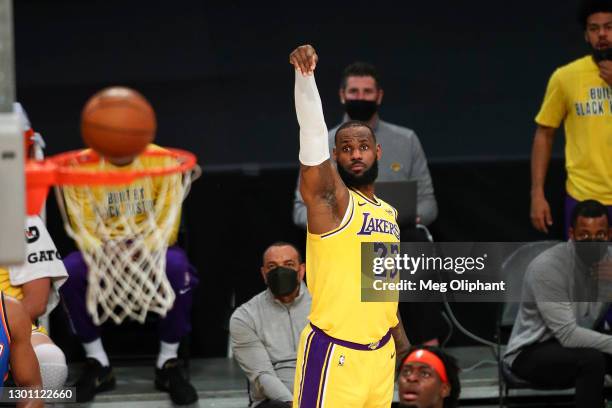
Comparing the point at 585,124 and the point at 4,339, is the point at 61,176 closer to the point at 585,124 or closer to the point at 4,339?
the point at 4,339

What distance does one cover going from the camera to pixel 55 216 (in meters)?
8.11

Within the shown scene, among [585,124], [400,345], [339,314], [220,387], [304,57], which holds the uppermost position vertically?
[304,57]

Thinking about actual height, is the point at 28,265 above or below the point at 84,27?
below

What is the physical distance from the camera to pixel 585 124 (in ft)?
25.1

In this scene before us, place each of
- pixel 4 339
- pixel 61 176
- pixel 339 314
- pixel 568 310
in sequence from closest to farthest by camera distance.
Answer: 1. pixel 61 176
2. pixel 339 314
3. pixel 4 339
4. pixel 568 310

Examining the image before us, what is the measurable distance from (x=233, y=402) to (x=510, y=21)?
3.80m

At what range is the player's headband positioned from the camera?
6.16 meters

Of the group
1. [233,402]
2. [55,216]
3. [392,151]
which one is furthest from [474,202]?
[55,216]

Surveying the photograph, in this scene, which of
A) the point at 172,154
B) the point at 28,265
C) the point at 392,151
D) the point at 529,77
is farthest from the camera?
the point at 529,77

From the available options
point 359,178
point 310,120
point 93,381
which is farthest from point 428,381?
point 93,381

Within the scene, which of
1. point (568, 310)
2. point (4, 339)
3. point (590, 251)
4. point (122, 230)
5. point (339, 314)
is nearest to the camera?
point (122, 230)

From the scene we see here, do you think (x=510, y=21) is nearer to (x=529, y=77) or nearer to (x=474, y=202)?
(x=529, y=77)

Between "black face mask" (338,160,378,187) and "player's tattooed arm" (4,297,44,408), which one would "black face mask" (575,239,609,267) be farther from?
"player's tattooed arm" (4,297,44,408)

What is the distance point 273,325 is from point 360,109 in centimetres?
164
